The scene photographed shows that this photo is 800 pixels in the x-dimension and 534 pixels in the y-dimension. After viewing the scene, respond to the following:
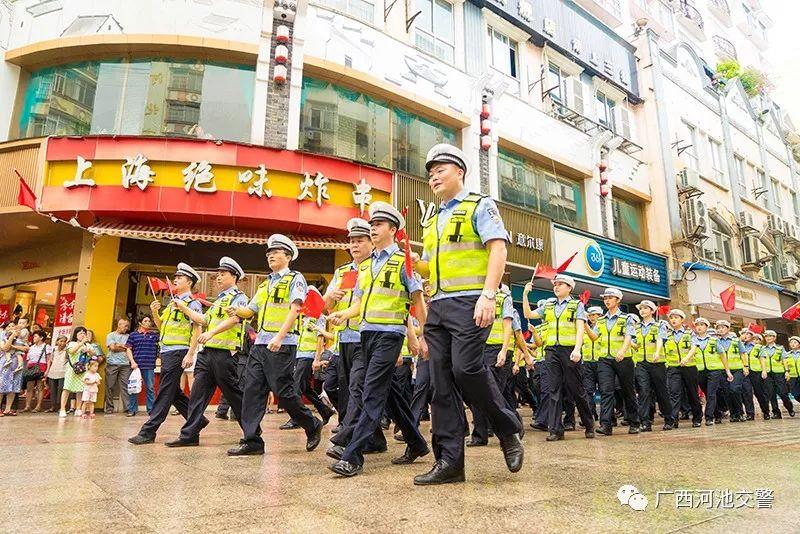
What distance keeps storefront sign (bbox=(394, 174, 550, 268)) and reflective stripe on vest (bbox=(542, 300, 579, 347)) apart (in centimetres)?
643

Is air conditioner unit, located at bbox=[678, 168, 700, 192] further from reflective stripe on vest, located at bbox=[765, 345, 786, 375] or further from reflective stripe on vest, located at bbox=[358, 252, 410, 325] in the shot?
reflective stripe on vest, located at bbox=[358, 252, 410, 325]

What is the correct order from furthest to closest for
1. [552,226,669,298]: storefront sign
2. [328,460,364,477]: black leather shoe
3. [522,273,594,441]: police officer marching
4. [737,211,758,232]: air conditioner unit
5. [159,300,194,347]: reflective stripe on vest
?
[737,211,758,232]: air conditioner unit
[552,226,669,298]: storefront sign
[522,273,594,441]: police officer marching
[159,300,194,347]: reflective stripe on vest
[328,460,364,477]: black leather shoe

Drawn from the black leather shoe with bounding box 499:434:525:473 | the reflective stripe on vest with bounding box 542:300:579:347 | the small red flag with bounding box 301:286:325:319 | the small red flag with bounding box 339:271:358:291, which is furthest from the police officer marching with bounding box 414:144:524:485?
the reflective stripe on vest with bounding box 542:300:579:347

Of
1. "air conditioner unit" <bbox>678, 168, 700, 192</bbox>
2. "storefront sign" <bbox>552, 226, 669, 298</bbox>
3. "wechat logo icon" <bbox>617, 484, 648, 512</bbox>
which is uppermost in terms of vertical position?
"air conditioner unit" <bbox>678, 168, 700, 192</bbox>

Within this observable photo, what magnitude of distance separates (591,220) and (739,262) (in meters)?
10.9

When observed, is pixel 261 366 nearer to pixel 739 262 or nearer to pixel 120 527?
pixel 120 527

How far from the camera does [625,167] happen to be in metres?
21.6

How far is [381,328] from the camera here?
4.37 meters

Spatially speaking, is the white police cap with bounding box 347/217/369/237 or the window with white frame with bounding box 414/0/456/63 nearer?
the white police cap with bounding box 347/217/369/237

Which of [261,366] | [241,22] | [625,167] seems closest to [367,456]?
[261,366]

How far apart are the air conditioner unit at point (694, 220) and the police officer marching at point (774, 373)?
941 centimetres

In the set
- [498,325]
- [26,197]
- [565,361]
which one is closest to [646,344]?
[565,361]

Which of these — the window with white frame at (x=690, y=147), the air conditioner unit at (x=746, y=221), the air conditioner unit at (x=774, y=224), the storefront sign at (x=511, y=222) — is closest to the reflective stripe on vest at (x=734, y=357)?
the storefront sign at (x=511, y=222)

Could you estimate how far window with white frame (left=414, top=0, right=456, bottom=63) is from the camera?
15.7 metres
